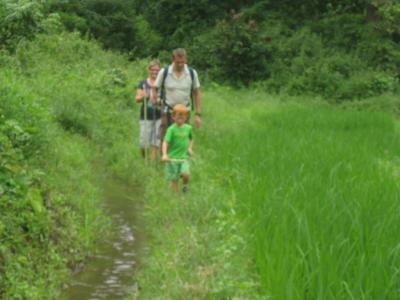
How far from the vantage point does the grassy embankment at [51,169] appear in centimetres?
522

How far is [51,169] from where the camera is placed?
7.54m

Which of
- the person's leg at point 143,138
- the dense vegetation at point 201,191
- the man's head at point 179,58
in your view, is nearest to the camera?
the dense vegetation at point 201,191

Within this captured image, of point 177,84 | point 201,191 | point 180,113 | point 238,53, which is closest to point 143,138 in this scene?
point 177,84

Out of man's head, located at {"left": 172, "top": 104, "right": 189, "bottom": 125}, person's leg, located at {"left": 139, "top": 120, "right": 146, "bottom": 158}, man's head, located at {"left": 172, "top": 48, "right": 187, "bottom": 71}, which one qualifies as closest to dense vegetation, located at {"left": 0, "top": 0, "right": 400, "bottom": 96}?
person's leg, located at {"left": 139, "top": 120, "right": 146, "bottom": 158}

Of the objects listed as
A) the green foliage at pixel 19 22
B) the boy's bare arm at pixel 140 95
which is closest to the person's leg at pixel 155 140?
the boy's bare arm at pixel 140 95

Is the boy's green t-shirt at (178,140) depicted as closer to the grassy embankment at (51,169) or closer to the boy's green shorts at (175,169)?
the boy's green shorts at (175,169)

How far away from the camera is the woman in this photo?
33.2ft

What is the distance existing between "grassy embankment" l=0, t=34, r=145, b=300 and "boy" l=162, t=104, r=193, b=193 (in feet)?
2.96

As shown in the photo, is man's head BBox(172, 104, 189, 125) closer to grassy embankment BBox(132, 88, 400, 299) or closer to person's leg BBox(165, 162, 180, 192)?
person's leg BBox(165, 162, 180, 192)

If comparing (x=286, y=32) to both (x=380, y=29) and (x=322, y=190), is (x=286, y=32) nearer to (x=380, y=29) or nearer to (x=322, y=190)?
(x=380, y=29)

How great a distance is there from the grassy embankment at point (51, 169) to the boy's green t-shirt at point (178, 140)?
1.00 metres

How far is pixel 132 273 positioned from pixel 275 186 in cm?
161

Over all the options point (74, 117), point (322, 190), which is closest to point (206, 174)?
point (322, 190)

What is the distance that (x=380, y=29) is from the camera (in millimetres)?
25484
